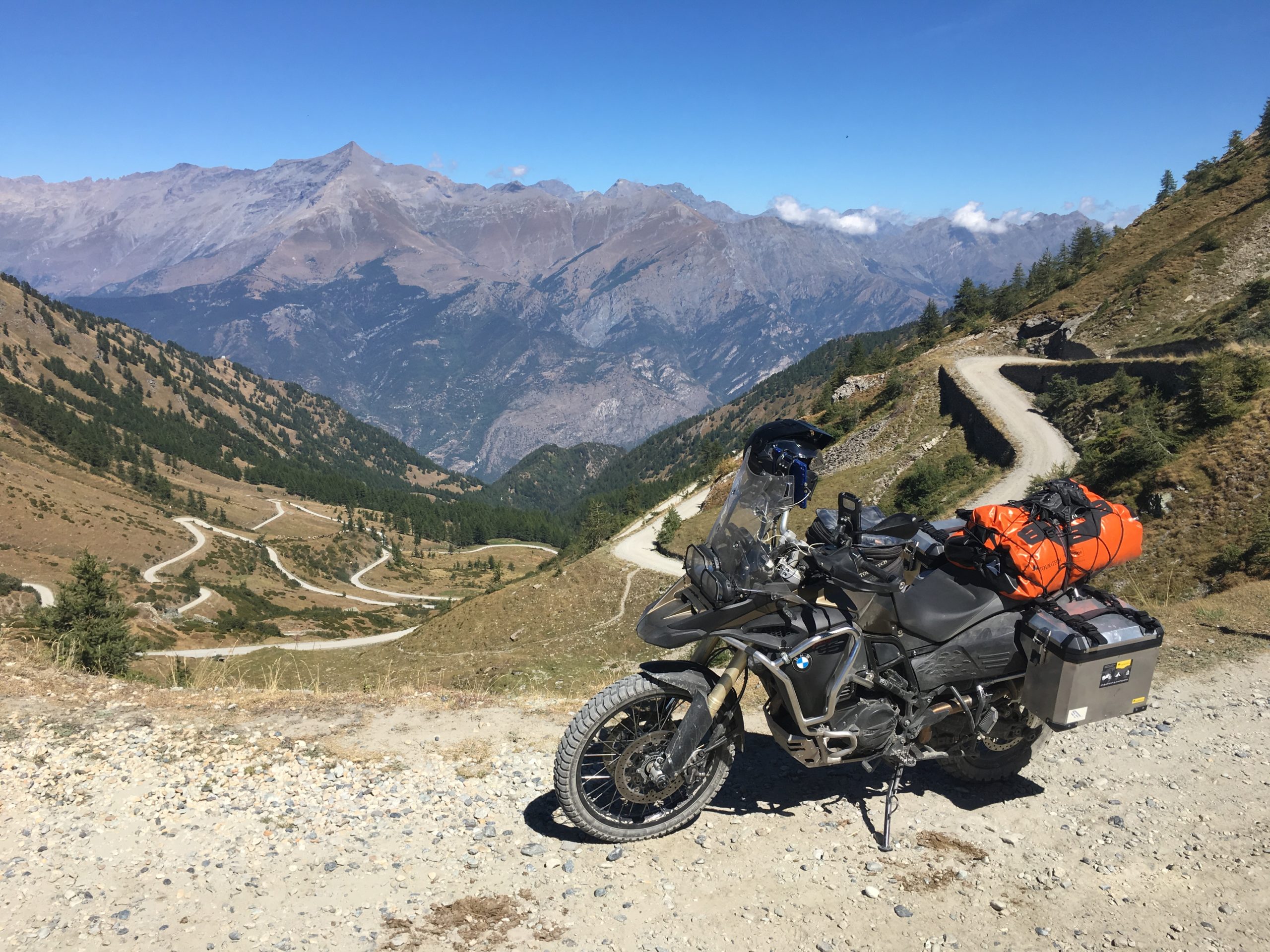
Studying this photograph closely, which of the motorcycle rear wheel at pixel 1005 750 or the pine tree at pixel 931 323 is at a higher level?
the pine tree at pixel 931 323

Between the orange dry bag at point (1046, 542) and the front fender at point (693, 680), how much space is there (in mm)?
2499

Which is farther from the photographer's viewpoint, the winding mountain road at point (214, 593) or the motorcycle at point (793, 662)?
the winding mountain road at point (214, 593)

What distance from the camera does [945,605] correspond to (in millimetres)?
5703

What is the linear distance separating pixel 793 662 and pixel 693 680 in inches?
32.4

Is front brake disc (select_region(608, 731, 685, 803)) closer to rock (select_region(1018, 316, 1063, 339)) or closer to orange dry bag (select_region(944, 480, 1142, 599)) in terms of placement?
orange dry bag (select_region(944, 480, 1142, 599))

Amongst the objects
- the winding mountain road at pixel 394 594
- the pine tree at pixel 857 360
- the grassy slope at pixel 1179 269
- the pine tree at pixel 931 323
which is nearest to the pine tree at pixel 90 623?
the grassy slope at pixel 1179 269

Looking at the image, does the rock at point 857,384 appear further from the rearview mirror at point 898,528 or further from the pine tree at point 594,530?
the rearview mirror at point 898,528

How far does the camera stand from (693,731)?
17.1 ft

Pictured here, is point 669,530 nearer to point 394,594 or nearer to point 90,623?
point 90,623

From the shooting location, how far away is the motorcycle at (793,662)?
517cm

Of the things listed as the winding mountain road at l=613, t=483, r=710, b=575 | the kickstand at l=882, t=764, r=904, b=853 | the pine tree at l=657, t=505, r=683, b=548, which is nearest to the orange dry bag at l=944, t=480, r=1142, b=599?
the kickstand at l=882, t=764, r=904, b=853

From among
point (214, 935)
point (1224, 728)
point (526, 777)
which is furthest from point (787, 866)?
point (1224, 728)

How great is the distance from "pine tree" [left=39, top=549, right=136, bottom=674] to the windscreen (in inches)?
373

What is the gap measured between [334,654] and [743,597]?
49974 millimetres
